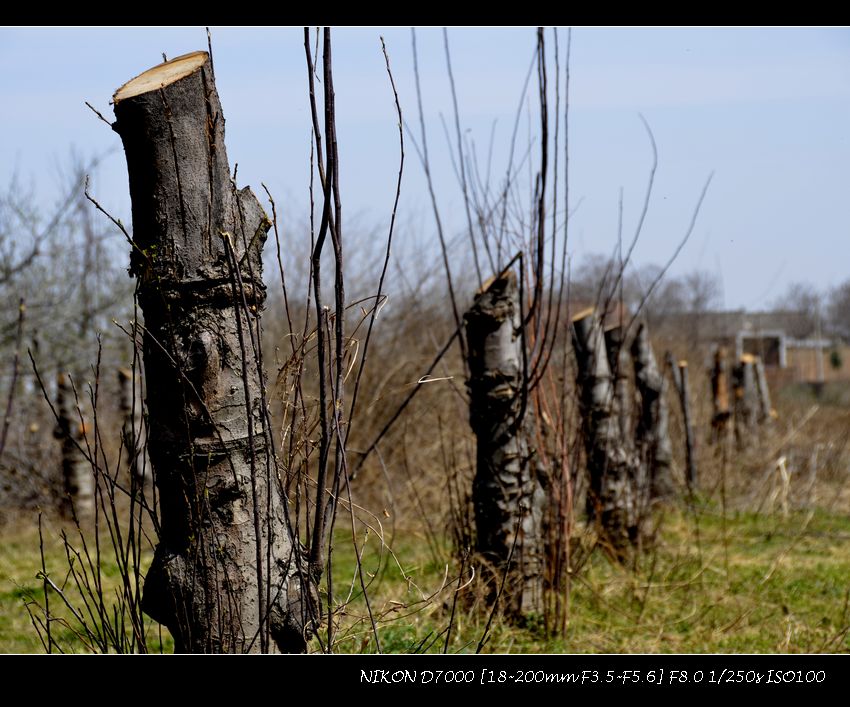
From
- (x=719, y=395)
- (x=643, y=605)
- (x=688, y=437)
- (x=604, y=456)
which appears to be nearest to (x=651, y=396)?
(x=688, y=437)

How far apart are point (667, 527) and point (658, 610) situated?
7.57 feet

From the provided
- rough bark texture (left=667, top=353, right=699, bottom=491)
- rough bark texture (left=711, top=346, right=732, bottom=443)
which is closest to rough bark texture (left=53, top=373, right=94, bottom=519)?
rough bark texture (left=667, top=353, right=699, bottom=491)

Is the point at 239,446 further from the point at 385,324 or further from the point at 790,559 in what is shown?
the point at 385,324

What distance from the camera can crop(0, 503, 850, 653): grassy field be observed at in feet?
12.4

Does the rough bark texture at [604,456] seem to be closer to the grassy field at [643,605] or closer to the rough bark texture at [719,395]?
the grassy field at [643,605]

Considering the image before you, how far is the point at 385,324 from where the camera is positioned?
8.81 m

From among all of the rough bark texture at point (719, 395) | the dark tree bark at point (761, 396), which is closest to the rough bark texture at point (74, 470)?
the rough bark texture at point (719, 395)

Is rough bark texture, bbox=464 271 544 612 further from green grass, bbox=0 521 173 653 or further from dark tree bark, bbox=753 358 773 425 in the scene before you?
dark tree bark, bbox=753 358 773 425

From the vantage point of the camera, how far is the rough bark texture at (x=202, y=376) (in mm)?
2014

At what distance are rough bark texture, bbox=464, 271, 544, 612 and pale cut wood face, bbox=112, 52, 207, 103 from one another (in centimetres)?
205

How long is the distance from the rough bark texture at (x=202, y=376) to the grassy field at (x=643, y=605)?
3.15 feet

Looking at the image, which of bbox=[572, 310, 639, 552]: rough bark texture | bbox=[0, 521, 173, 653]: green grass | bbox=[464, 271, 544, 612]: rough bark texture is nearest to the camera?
bbox=[464, 271, 544, 612]: rough bark texture

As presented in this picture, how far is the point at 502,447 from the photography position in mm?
3934
